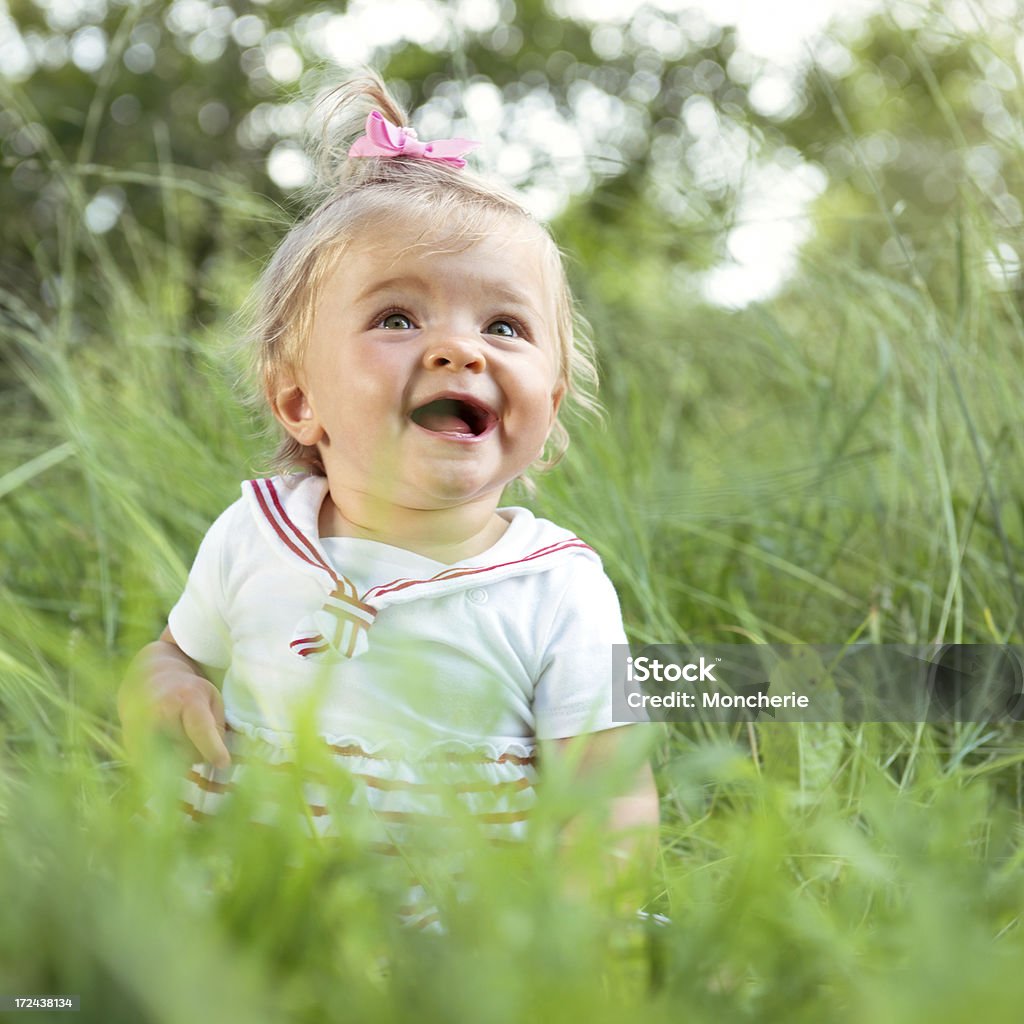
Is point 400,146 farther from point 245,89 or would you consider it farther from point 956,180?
point 245,89

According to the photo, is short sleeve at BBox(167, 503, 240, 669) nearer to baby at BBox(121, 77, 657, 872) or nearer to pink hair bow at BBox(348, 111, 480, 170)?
baby at BBox(121, 77, 657, 872)

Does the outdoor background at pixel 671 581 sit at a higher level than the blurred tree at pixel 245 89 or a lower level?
lower

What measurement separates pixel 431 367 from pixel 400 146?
306 mm

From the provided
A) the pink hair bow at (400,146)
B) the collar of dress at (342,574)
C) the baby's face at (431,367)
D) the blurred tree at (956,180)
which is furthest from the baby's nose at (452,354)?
the blurred tree at (956,180)

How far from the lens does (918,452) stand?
1497 mm

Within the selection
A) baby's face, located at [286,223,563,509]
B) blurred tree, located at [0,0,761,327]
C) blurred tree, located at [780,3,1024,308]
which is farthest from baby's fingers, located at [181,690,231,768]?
blurred tree, located at [0,0,761,327]

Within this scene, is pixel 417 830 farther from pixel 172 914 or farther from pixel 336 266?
pixel 336 266

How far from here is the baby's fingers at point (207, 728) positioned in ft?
2.84

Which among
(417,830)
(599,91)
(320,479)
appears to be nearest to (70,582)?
(320,479)

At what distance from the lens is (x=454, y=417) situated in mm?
916

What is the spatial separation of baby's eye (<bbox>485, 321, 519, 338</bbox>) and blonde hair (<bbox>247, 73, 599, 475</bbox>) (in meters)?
0.07

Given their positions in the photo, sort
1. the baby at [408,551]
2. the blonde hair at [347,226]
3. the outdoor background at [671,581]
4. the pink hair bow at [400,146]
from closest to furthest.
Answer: the outdoor background at [671,581] → the baby at [408,551] → the blonde hair at [347,226] → the pink hair bow at [400,146]

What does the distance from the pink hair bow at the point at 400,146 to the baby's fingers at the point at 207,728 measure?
54 centimetres

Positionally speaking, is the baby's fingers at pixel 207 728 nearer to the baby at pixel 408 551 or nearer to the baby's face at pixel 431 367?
the baby at pixel 408 551
